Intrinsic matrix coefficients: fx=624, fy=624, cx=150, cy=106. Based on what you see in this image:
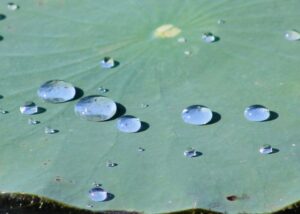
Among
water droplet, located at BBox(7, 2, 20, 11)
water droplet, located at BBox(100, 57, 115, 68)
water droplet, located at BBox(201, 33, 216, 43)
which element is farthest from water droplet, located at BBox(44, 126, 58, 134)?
water droplet, located at BBox(7, 2, 20, 11)

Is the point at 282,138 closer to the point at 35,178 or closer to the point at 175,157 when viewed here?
the point at 175,157

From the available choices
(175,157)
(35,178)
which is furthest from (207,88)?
(35,178)

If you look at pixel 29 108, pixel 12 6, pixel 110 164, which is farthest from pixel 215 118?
pixel 12 6

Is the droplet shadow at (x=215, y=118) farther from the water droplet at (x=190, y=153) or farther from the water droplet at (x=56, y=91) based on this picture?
the water droplet at (x=56, y=91)

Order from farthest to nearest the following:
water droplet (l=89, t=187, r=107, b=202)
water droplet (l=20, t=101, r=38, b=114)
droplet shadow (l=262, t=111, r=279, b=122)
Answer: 1. water droplet (l=20, t=101, r=38, b=114)
2. droplet shadow (l=262, t=111, r=279, b=122)
3. water droplet (l=89, t=187, r=107, b=202)

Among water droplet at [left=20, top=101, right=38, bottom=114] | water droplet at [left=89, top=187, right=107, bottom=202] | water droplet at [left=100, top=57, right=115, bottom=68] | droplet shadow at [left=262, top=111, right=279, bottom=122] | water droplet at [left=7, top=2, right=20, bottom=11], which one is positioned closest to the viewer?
water droplet at [left=89, top=187, right=107, bottom=202]

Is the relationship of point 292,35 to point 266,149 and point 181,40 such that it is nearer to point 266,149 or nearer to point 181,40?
point 181,40

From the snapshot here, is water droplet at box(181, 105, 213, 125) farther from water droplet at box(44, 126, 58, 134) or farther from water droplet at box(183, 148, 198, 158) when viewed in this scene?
water droplet at box(44, 126, 58, 134)
